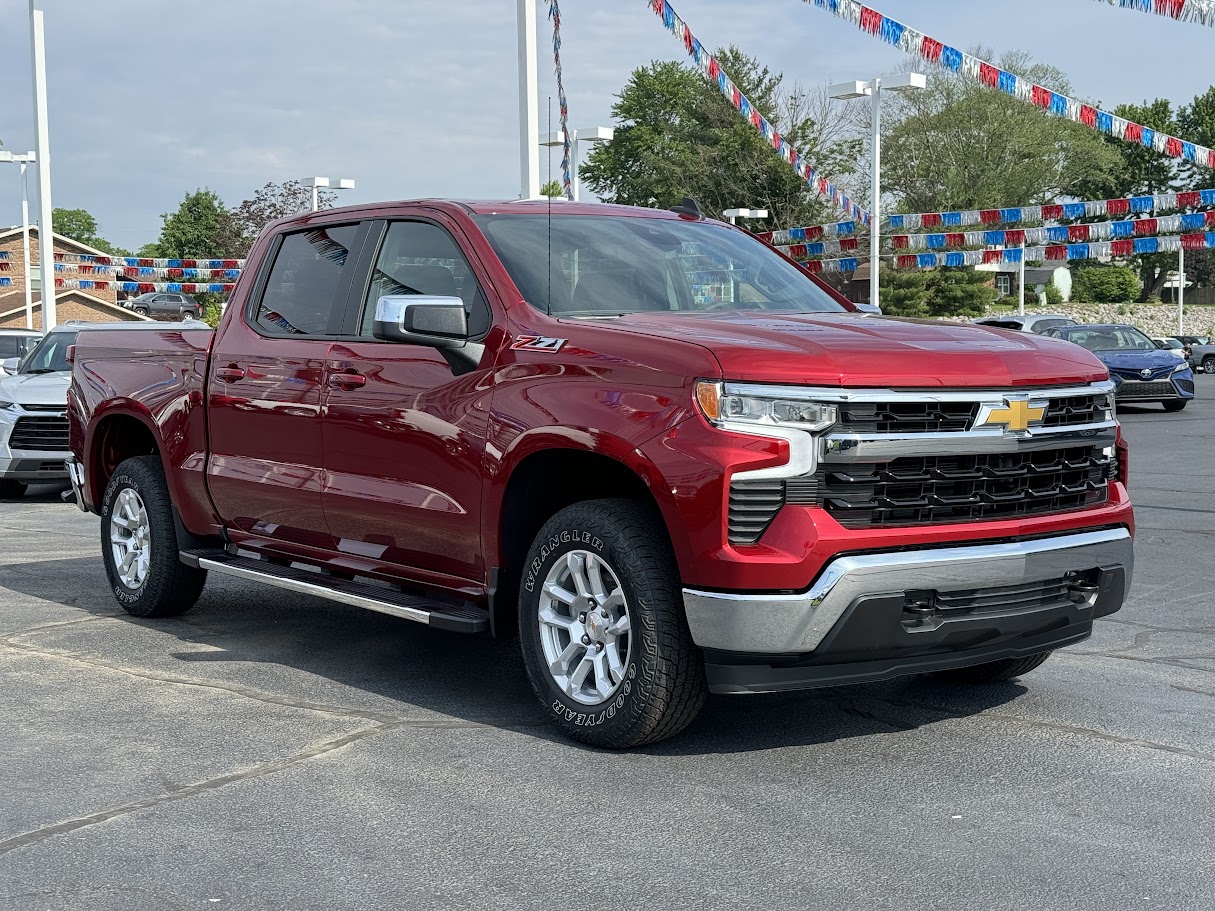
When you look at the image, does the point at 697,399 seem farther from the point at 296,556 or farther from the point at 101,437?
the point at 101,437

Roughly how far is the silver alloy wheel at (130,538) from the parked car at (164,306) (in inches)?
2668

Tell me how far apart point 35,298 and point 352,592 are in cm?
8036

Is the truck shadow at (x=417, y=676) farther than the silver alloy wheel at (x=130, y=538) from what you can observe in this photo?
No

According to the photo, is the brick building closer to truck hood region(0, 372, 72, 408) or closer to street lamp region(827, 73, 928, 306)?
street lamp region(827, 73, 928, 306)

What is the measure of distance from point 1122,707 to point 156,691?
3724mm

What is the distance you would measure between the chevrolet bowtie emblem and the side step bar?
1.93 meters

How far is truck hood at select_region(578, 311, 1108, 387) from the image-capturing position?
465 cm

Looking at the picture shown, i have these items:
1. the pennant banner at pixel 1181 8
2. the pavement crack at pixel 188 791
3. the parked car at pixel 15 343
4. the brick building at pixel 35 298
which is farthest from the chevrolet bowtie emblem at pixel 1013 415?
the brick building at pixel 35 298

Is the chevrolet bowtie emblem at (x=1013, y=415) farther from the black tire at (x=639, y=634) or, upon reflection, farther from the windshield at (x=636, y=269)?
the windshield at (x=636, y=269)

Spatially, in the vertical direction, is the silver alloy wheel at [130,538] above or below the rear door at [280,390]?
below

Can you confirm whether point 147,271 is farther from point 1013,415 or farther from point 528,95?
point 1013,415

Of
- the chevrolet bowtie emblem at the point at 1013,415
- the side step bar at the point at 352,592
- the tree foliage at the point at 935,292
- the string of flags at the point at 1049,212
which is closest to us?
the chevrolet bowtie emblem at the point at 1013,415

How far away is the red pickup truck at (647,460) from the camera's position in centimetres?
462

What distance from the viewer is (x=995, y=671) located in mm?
5988
